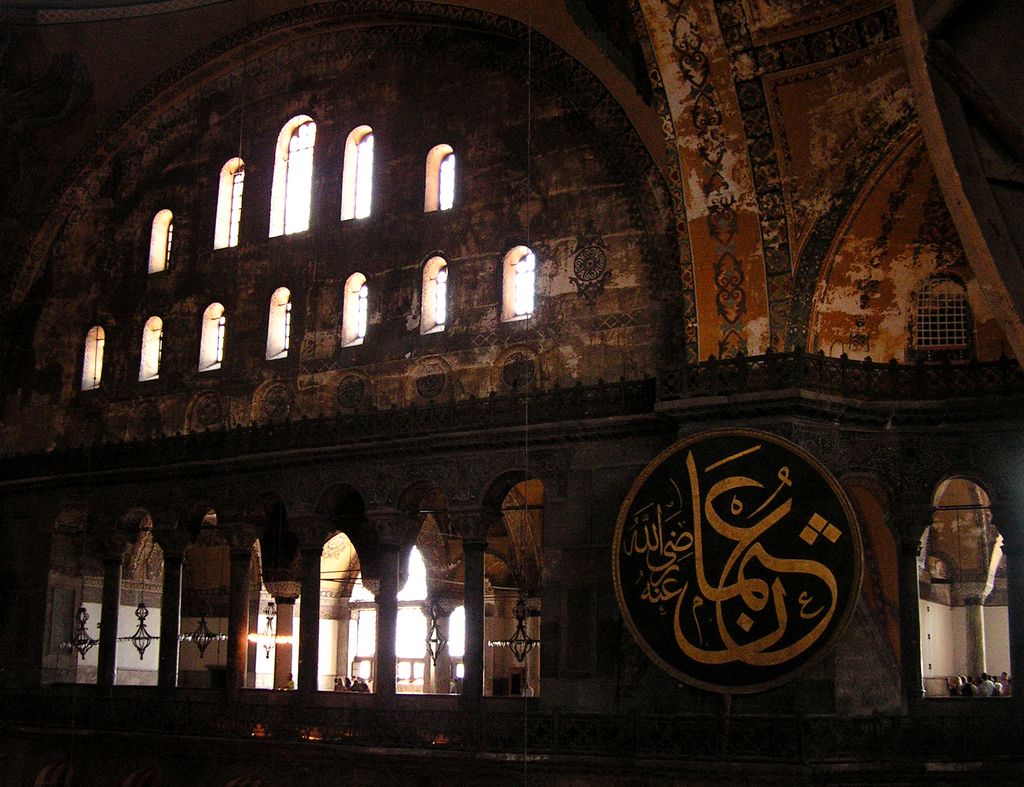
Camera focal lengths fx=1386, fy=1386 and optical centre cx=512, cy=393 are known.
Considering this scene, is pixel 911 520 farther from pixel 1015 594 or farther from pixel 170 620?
pixel 170 620

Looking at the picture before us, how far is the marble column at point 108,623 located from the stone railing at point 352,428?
121 centimetres

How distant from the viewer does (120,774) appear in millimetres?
15594

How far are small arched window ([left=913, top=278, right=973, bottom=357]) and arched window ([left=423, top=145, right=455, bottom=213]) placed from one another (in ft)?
17.0

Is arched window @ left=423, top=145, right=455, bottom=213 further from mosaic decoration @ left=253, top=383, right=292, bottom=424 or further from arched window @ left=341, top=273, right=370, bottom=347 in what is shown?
mosaic decoration @ left=253, top=383, right=292, bottom=424

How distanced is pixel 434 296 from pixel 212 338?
10.8ft

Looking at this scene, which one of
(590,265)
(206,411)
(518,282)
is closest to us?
(590,265)

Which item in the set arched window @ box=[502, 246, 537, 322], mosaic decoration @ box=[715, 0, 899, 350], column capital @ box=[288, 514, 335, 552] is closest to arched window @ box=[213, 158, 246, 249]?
column capital @ box=[288, 514, 335, 552]

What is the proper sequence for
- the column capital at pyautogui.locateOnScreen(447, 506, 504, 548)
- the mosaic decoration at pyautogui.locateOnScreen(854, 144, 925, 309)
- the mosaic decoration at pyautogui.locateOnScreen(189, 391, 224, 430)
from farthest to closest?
the mosaic decoration at pyautogui.locateOnScreen(189, 391, 224, 430) → the column capital at pyautogui.locateOnScreen(447, 506, 504, 548) → the mosaic decoration at pyautogui.locateOnScreen(854, 144, 925, 309)

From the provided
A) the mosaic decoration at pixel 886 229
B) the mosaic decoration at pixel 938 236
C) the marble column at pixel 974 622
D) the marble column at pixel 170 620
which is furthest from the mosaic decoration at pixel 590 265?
the marble column at pixel 974 622

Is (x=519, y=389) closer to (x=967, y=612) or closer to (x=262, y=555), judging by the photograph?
(x=262, y=555)

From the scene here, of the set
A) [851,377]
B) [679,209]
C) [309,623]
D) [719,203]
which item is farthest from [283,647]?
[851,377]

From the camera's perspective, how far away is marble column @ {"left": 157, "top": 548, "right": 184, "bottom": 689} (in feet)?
52.5

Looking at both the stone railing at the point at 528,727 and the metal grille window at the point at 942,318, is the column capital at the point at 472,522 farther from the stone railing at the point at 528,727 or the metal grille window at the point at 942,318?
the metal grille window at the point at 942,318

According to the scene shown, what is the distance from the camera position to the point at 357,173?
51.5ft
